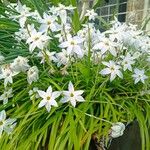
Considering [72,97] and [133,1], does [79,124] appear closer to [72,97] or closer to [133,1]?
[72,97]

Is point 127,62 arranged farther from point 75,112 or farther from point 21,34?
point 21,34

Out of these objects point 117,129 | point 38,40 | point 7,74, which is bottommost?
point 117,129

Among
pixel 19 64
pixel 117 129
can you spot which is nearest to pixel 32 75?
pixel 19 64

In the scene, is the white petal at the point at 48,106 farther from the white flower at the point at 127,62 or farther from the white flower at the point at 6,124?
the white flower at the point at 127,62

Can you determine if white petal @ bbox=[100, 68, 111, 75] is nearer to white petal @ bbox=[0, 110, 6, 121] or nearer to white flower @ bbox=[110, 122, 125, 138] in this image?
white flower @ bbox=[110, 122, 125, 138]

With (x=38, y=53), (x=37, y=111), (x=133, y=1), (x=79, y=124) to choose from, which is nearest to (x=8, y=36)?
(x=38, y=53)

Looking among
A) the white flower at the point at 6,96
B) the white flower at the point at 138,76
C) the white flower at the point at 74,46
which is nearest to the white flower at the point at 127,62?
the white flower at the point at 138,76
